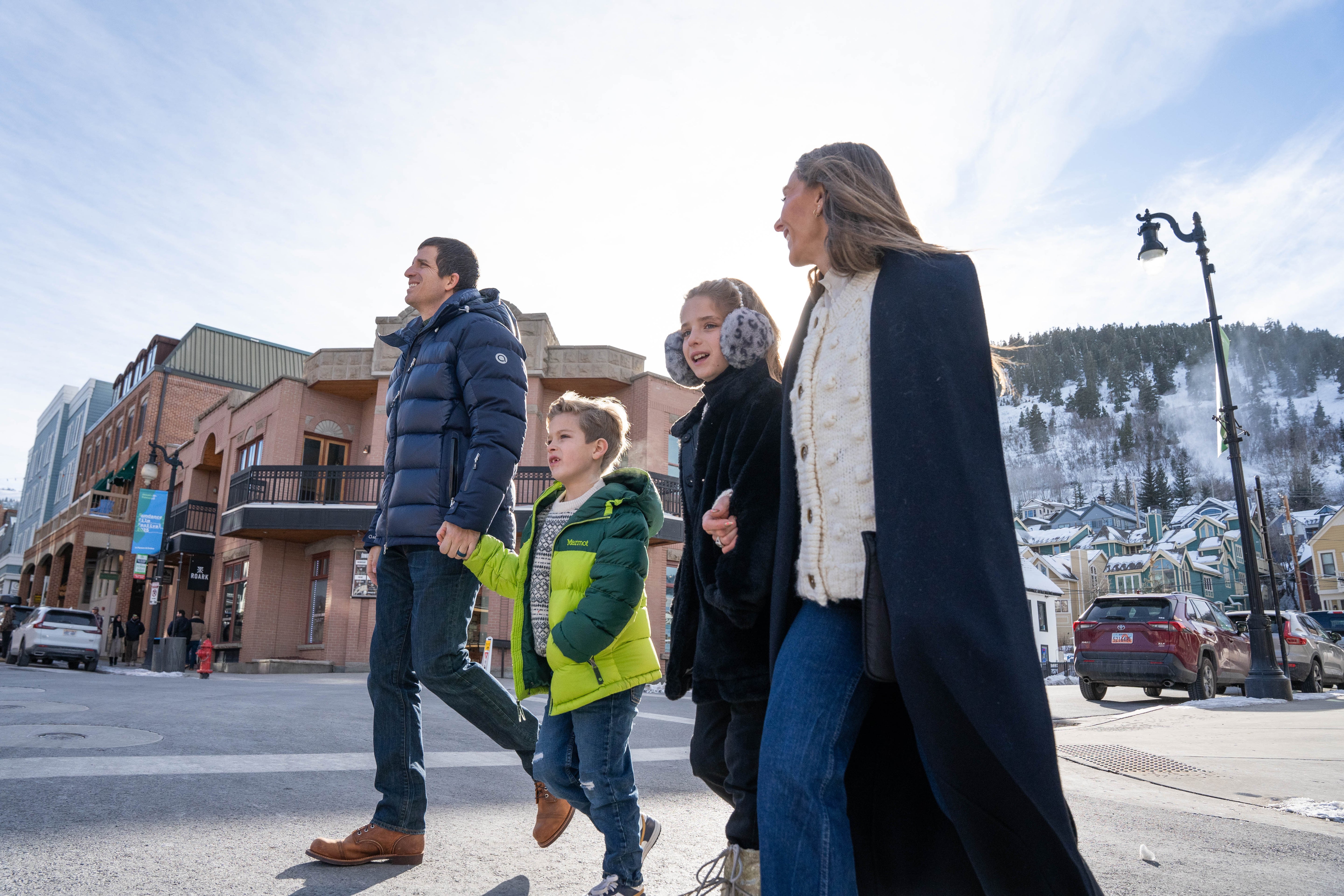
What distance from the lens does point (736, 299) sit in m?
2.78

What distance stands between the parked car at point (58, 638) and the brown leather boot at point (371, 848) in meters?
22.9

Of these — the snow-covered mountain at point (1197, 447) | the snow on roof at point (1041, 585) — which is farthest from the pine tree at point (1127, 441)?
the snow on roof at point (1041, 585)

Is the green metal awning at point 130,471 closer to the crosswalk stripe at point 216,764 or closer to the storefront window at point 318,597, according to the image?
the storefront window at point 318,597

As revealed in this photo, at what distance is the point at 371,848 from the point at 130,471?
134ft

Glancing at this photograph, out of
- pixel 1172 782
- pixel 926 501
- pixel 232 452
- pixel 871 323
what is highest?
pixel 232 452

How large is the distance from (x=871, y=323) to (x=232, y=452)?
29.1m

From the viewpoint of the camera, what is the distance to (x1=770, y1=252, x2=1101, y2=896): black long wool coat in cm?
143

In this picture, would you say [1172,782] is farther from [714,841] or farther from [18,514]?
[18,514]

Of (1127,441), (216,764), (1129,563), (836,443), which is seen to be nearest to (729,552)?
(836,443)

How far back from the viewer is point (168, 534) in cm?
2834

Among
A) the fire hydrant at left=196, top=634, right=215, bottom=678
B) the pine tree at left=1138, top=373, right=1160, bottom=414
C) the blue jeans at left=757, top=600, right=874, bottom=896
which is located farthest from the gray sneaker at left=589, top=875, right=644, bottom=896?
the pine tree at left=1138, top=373, right=1160, bottom=414

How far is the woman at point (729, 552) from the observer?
88.4 inches

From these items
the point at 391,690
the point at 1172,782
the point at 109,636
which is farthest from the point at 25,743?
the point at 109,636

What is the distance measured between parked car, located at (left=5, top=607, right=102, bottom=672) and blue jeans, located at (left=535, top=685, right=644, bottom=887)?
23.4 m
